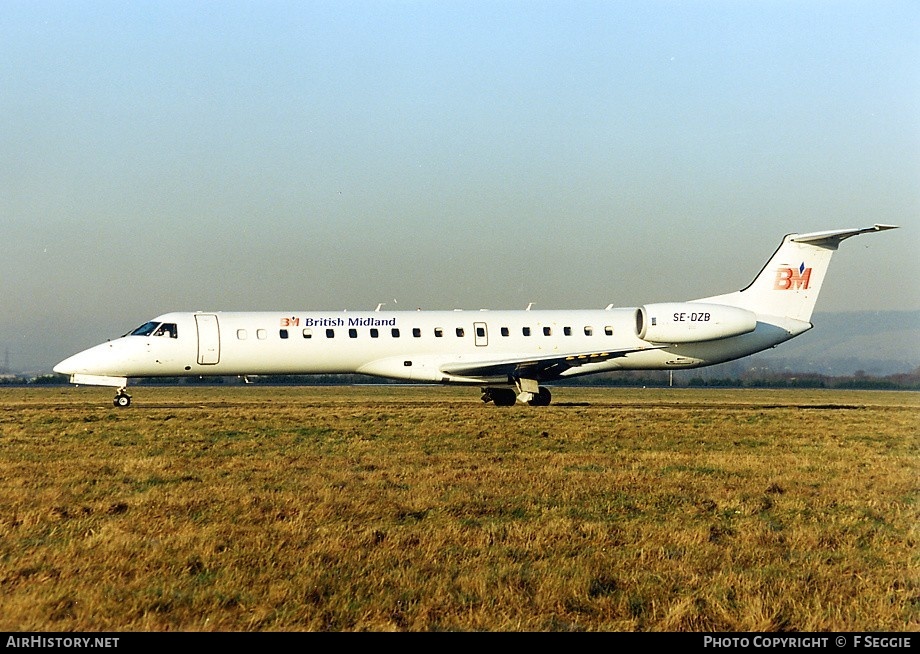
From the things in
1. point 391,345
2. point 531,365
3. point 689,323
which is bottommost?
point 531,365

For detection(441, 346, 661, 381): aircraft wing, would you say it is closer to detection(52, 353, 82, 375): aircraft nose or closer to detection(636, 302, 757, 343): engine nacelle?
detection(636, 302, 757, 343): engine nacelle

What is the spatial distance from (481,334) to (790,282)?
389 inches

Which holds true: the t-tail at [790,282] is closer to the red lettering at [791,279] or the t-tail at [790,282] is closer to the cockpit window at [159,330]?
the red lettering at [791,279]

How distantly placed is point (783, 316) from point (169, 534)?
25543mm

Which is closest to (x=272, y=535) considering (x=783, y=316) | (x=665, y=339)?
(x=665, y=339)

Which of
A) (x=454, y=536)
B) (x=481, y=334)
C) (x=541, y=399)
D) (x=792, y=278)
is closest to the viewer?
(x=454, y=536)

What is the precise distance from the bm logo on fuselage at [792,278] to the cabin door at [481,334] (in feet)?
30.5

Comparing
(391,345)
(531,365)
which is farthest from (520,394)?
(391,345)

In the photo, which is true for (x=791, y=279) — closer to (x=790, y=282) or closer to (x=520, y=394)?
(x=790, y=282)

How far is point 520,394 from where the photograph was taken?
1104 inches

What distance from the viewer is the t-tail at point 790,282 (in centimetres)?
2989

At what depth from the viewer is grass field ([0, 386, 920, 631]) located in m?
6.12

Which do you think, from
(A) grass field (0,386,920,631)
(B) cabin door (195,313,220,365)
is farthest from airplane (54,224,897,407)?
(A) grass field (0,386,920,631)

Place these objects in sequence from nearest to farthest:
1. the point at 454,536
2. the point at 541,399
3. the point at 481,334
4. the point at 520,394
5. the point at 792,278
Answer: the point at 454,536 < the point at 520,394 < the point at 541,399 < the point at 481,334 < the point at 792,278
